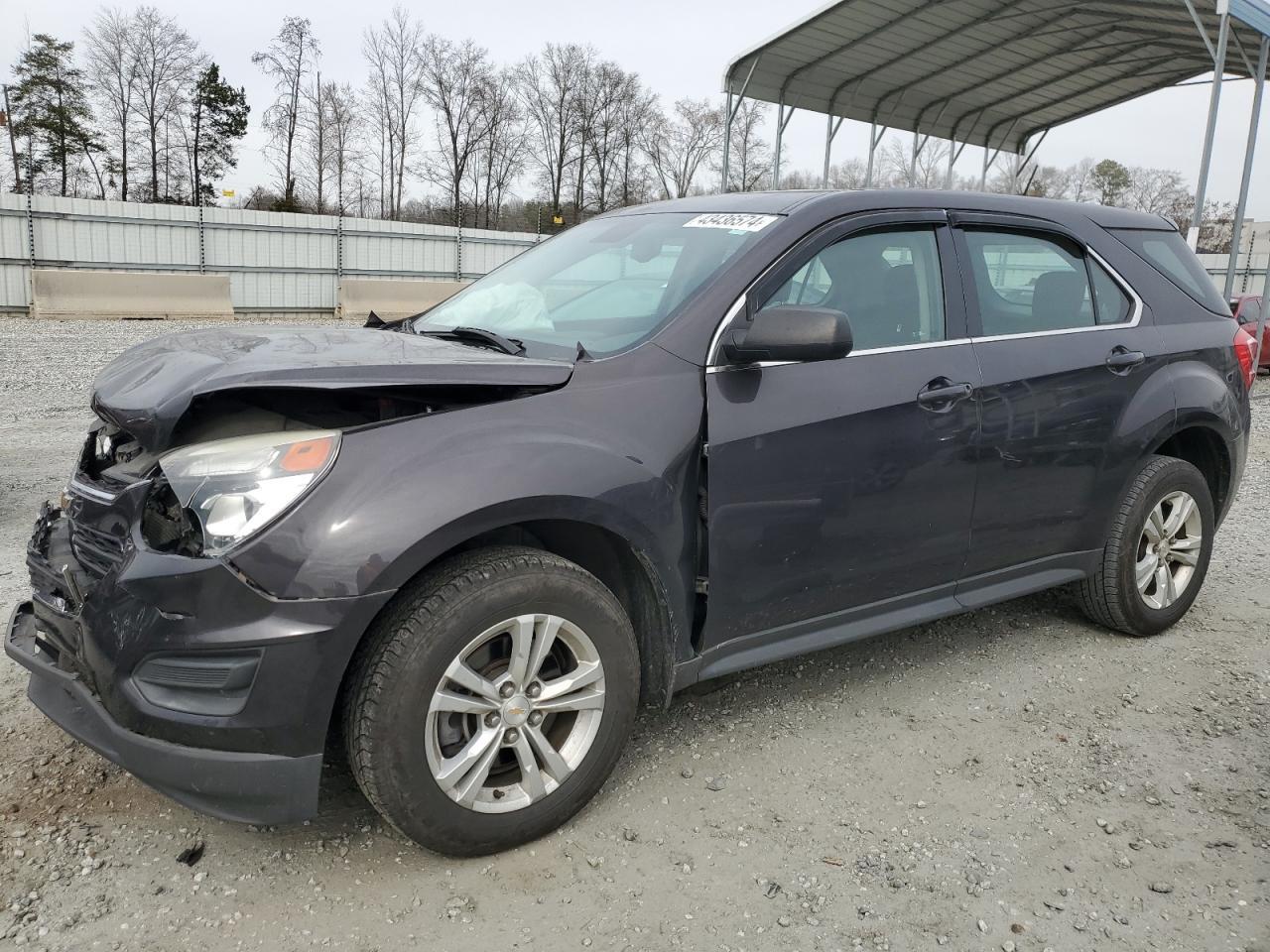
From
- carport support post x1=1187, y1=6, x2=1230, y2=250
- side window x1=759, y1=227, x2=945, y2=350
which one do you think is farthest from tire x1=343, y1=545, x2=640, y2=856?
carport support post x1=1187, y1=6, x2=1230, y2=250

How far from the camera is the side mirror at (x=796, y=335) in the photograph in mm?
2842

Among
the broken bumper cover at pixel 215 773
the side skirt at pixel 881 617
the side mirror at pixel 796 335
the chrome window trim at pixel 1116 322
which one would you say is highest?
the chrome window trim at pixel 1116 322

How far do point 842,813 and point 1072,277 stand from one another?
7.87 ft

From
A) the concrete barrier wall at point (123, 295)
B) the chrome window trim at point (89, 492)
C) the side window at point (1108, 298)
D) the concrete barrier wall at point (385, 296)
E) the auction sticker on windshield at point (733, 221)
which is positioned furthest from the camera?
the concrete barrier wall at point (385, 296)

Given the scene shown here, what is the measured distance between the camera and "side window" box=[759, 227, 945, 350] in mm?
3254

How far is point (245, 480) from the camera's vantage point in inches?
89.9

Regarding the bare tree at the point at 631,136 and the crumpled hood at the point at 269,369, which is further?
the bare tree at the point at 631,136

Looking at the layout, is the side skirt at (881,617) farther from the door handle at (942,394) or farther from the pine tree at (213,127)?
the pine tree at (213,127)

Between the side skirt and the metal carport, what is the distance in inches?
534

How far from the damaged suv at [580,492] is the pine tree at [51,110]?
47.3 m

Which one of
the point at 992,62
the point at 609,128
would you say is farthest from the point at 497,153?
the point at 992,62

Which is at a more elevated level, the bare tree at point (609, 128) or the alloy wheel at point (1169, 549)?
the bare tree at point (609, 128)

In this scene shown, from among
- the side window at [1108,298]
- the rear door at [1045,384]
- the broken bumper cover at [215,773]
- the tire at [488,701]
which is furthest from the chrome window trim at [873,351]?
the broken bumper cover at [215,773]

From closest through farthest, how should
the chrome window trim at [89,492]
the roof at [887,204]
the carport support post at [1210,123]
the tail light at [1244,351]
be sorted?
the chrome window trim at [89,492], the roof at [887,204], the tail light at [1244,351], the carport support post at [1210,123]
